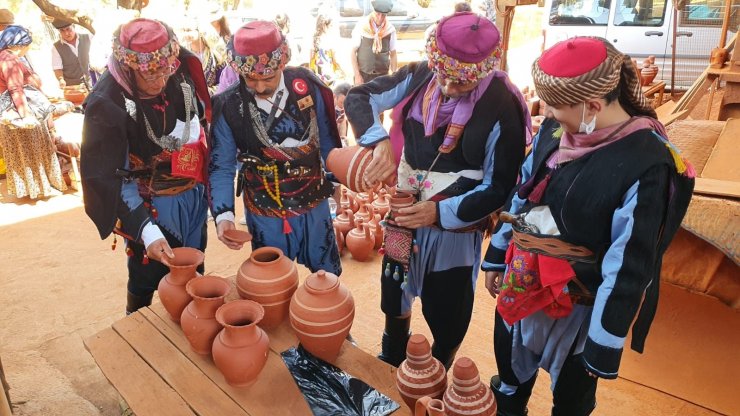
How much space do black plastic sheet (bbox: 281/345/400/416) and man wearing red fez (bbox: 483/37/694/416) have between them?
2.04ft

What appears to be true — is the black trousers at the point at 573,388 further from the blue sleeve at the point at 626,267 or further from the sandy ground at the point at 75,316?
the sandy ground at the point at 75,316

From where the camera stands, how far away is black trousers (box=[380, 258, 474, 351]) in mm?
2590

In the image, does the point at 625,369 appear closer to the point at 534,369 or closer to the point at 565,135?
the point at 534,369

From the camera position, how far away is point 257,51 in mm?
→ 2443

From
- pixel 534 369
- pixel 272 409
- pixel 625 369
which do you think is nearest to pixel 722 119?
pixel 625 369

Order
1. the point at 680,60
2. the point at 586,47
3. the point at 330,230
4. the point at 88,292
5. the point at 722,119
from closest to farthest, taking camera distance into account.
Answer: the point at 586,47, the point at 330,230, the point at 88,292, the point at 722,119, the point at 680,60

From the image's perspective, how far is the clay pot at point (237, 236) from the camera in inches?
102

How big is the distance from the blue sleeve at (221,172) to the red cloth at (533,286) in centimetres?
158

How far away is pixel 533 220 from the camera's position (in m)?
1.96

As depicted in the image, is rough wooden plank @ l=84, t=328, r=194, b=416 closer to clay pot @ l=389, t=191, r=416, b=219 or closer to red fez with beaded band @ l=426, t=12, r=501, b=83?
clay pot @ l=389, t=191, r=416, b=219

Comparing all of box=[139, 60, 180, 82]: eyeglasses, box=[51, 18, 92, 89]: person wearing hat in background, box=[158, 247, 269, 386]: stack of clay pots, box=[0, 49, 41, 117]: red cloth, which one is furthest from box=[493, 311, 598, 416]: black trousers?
box=[51, 18, 92, 89]: person wearing hat in background

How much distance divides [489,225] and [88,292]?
345 centimetres

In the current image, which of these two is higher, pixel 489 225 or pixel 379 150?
pixel 379 150

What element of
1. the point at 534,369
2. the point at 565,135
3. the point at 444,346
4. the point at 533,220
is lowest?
the point at 444,346
